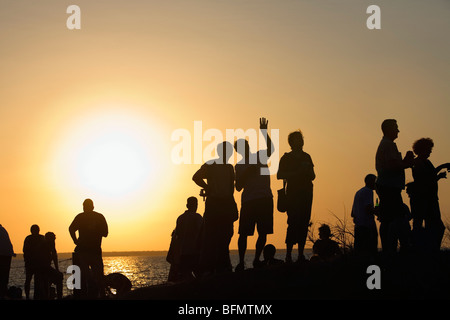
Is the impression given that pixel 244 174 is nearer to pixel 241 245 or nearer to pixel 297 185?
pixel 297 185

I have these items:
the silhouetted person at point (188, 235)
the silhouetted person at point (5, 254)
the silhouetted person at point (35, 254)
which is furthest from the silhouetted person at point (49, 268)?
the silhouetted person at point (188, 235)

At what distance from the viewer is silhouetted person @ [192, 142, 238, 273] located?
11328 mm

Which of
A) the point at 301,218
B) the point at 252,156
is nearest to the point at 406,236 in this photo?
the point at 301,218

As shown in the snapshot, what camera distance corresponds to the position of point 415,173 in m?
10.2

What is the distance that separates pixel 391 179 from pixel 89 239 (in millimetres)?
5996

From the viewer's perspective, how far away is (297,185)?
1070 centimetres

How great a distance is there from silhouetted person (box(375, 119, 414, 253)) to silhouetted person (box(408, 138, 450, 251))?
0.22 meters

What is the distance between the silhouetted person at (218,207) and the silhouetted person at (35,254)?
17.9 ft

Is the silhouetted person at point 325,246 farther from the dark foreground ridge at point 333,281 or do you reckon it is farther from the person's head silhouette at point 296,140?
the person's head silhouette at point 296,140

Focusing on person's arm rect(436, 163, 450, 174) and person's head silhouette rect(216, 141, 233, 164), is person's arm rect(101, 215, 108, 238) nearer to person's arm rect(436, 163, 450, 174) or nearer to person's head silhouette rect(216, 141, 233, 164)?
person's head silhouette rect(216, 141, 233, 164)

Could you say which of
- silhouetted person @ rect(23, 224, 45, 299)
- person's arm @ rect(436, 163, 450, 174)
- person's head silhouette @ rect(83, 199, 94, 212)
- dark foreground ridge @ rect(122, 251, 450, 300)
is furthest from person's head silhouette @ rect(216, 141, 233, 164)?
silhouetted person @ rect(23, 224, 45, 299)

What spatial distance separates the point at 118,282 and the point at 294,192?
5679mm

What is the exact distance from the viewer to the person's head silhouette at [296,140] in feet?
35.7
